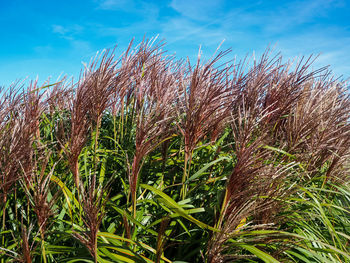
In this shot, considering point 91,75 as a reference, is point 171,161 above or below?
below

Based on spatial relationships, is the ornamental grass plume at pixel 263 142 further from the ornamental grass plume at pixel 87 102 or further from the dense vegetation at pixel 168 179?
the ornamental grass plume at pixel 87 102

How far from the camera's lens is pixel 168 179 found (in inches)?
97.4

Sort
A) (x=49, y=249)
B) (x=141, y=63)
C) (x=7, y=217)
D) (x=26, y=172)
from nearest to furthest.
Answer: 1. (x=26, y=172)
2. (x=49, y=249)
3. (x=7, y=217)
4. (x=141, y=63)

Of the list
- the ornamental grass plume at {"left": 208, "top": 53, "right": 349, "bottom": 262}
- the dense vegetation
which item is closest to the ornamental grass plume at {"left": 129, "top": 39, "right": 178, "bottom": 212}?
the dense vegetation

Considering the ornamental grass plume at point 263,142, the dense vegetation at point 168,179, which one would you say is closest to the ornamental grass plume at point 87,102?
the dense vegetation at point 168,179

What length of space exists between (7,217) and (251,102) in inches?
77.6

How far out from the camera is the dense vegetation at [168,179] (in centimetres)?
154

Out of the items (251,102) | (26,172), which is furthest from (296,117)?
(26,172)

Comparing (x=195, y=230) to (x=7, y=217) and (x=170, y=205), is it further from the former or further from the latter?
(x=7, y=217)

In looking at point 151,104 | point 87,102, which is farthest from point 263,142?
point 87,102

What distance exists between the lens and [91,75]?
2.21 meters

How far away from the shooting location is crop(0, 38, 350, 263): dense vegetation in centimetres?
154

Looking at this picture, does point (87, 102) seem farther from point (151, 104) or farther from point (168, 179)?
point (168, 179)

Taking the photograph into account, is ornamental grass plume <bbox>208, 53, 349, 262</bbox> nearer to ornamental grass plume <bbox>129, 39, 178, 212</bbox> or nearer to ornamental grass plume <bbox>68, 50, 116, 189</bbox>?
ornamental grass plume <bbox>129, 39, 178, 212</bbox>
